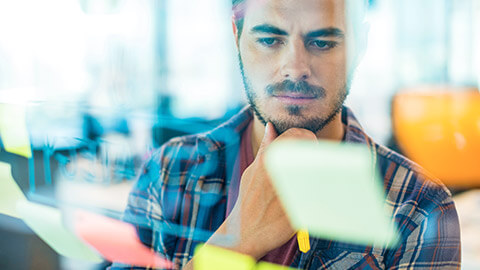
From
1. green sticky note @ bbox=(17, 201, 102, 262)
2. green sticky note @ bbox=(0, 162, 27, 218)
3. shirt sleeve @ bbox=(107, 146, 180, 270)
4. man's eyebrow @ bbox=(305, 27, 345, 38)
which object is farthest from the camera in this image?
green sticky note @ bbox=(0, 162, 27, 218)

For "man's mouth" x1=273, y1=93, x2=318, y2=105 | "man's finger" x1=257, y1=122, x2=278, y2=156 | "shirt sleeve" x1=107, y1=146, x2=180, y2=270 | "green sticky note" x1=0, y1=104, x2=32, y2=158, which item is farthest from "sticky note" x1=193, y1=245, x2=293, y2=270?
"green sticky note" x1=0, y1=104, x2=32, y2=158

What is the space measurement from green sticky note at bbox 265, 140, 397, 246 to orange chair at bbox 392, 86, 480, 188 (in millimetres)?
102

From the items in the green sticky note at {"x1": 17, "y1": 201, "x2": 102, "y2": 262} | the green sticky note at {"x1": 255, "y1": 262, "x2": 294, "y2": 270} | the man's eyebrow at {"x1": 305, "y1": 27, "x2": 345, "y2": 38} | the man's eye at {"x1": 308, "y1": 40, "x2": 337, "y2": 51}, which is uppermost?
the man's eyebrow at {"x1": 305, "y1": 27, "x2": 345, "y2": 38}

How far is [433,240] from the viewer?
0.96 meters

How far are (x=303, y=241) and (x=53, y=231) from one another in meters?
0.96

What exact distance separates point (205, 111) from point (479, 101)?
0.69 metres

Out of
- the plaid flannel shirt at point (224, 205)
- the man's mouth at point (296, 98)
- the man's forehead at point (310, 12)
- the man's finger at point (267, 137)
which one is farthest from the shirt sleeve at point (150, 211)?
the man's forehead at point (310, 12)

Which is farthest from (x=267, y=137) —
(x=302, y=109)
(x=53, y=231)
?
(x=53, y=231)

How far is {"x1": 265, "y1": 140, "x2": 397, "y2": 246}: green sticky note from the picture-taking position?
1.00m

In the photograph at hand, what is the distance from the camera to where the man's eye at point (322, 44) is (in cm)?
96

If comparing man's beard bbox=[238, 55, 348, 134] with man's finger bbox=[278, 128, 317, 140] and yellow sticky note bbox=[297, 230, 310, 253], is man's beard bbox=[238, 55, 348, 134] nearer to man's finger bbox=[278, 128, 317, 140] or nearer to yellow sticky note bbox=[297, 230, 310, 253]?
man's finger bbox=[278, 128, 317, 140]

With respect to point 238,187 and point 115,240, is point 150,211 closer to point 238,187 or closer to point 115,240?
point 115,240

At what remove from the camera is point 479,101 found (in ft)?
3.14

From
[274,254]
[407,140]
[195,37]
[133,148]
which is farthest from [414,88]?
[133,148]
